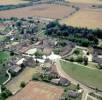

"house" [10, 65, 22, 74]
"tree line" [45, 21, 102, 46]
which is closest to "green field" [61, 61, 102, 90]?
"house" [10, 65, 22, 74]

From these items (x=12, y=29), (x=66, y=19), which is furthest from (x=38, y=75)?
(x=66, y=19)

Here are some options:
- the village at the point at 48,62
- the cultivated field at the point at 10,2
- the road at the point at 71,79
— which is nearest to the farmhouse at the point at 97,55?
the village at the point at 48,62

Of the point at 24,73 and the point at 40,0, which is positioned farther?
the point at 40,0

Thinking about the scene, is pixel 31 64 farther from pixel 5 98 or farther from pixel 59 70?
pixel 5 98

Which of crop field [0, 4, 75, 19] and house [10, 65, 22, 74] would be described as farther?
crop field [0, 4, 75, 19]

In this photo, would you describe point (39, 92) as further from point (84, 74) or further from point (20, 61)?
point (20, 61)

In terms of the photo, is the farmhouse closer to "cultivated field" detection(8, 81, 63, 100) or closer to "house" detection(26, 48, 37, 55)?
"cultivated field" detection(8, 81, 63, 100)

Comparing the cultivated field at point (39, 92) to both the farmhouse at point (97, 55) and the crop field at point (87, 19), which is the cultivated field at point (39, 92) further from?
the crop field at point (87, 19)

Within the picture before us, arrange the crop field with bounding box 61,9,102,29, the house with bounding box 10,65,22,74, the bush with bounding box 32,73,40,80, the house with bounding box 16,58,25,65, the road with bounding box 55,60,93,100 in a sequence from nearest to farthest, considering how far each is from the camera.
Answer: the road with bounding box 55,60,93,100
the bush with bounding box 32,73,40,80
the house with bounding box 10,65,22,74
the house with bounding box 16,58,25,65
the crop field with bounding box 61,9,102,29
